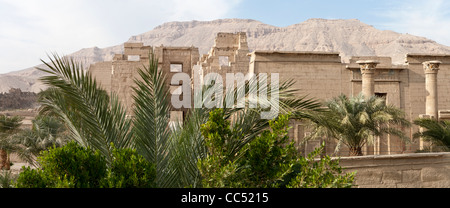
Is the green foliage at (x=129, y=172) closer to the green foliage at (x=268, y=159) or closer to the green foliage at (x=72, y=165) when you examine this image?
the green foliage at (x=72, y=165)

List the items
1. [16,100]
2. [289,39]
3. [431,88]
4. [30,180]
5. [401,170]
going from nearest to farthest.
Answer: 1. [30,180]
2. [401,170]
3. [431,88]
4. [16,100]
5. [289,39]

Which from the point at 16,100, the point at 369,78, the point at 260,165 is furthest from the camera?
the point at 16,100

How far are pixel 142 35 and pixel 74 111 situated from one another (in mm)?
145641

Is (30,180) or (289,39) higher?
(289,39)

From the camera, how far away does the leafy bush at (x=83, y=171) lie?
11.7 feet

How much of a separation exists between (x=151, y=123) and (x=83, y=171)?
1.34m

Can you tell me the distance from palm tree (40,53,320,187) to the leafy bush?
891mm

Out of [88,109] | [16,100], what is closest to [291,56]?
[88,109]

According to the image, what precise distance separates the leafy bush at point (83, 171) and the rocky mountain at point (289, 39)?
79.6 meters

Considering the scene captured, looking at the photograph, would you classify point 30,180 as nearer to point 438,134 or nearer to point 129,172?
point 129,172

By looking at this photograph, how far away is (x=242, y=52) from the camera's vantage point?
2025 centimetres

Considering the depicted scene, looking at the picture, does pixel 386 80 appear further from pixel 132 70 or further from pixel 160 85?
pixel 160 85

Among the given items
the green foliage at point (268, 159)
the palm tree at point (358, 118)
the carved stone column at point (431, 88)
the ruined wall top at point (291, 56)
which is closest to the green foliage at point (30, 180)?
the green foliage at point (268, 159)

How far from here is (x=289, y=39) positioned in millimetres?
113875
